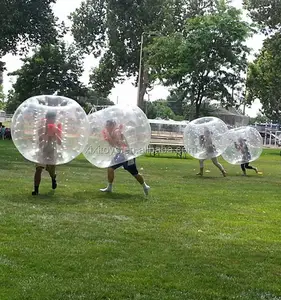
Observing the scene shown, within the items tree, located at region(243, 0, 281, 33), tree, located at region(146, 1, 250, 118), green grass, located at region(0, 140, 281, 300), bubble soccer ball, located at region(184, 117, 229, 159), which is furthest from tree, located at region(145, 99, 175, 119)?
green grass, located at region(0, 140, 281, 300)

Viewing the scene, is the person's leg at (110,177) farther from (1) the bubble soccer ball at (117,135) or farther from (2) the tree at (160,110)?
(2) the tree at (160,110)

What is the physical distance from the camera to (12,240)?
21.6ft

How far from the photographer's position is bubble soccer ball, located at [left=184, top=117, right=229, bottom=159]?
16.7m

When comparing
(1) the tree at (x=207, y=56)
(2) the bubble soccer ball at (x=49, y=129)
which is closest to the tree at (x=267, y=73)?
(1) the tree at (x=207, y=56)

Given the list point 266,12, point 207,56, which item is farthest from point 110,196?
point 266,12

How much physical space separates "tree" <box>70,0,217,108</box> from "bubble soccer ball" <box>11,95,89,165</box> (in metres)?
31.8

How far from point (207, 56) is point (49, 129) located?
2582 centimetres

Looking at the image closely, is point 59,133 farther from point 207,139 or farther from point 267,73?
point 267,73

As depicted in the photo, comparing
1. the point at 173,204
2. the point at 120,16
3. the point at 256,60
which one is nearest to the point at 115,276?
the point at 173,204

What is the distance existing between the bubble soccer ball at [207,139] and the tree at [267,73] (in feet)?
81.1

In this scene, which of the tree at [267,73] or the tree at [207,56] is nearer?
the tree at [207,56]

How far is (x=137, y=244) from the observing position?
22.1 ft

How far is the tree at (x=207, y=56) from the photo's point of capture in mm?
34159

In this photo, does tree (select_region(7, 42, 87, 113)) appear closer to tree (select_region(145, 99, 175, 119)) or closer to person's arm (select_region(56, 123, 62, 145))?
person's arm (select_region(56, 123, 62, 145))
